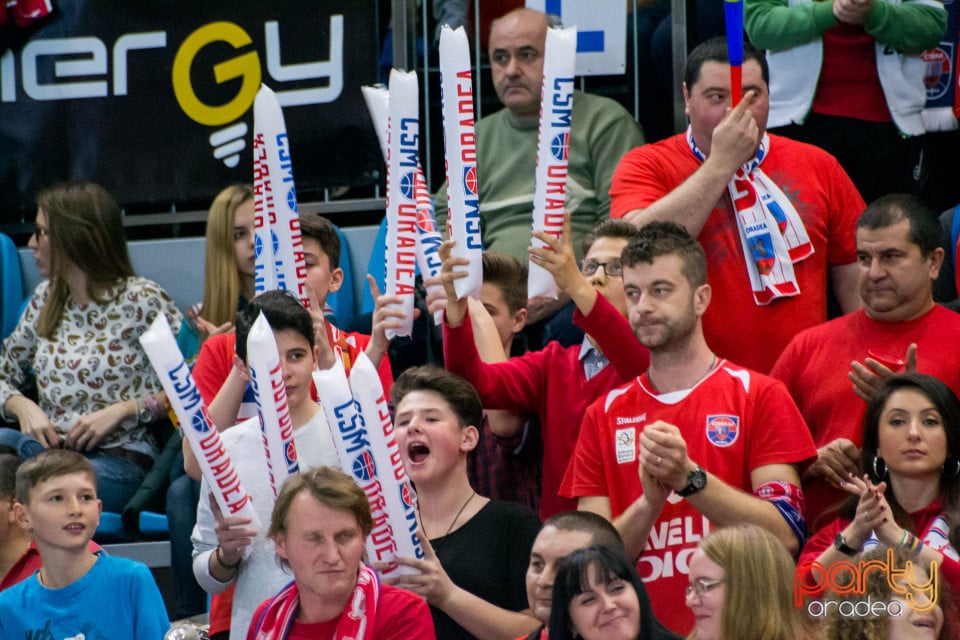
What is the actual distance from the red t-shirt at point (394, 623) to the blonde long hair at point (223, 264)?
2.35 meters

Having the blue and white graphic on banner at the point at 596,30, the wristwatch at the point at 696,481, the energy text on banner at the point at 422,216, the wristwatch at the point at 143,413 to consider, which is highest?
the blue and white graphic on banner at the point at 596,30

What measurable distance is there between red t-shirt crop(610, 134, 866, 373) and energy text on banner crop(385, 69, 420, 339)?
3.26 feet

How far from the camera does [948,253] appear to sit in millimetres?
5965

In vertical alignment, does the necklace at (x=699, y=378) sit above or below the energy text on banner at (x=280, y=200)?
below

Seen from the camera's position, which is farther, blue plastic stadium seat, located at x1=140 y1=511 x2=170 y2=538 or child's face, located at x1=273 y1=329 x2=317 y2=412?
blue plastic stadium seat, located at x1=140 y1=511 x2=170 y2=538

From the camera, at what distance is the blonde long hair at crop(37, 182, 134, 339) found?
658 cm

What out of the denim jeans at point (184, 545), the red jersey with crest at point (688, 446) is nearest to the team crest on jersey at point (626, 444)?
the red jersey with crest at point (688, 446)

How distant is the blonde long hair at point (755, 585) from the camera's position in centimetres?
377

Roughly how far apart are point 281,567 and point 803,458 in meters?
1.54

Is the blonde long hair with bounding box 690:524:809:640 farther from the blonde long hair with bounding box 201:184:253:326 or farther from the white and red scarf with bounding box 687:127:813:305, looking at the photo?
the blonde long hair with bounding box 201:184:253:326

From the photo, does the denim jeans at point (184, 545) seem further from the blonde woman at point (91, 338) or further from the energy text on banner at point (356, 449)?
the energy text on banner at point (356, 449)

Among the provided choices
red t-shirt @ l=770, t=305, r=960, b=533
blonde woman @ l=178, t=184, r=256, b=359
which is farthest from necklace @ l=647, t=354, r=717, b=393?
blonde woman @ l=178, t=184, r=256, b=359

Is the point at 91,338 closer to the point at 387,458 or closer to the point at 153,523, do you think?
the point at 153,523

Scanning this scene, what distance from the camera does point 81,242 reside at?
658cm
